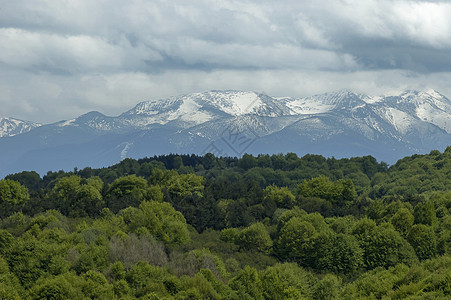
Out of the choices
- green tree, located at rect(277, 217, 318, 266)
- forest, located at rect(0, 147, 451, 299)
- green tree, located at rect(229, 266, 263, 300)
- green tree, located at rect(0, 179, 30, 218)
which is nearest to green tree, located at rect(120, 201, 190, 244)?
forest, located at rect(0, 147, 451, 299)

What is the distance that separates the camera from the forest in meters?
76.1

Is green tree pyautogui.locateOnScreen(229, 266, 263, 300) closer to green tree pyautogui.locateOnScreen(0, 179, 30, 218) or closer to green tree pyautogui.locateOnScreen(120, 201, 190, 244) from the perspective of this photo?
green tree pyautogui.locateOnScreen(120, 201, 190, 244)

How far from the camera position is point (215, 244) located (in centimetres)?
10594

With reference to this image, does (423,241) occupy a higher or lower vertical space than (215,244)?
higher

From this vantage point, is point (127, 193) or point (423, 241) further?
point (127, 193)

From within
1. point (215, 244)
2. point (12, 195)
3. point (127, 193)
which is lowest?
point (215, 244)

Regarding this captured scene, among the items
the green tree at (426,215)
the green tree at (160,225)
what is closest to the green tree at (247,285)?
the green tree at (160,225)

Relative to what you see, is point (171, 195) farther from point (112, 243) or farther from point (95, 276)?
point (95, 276)

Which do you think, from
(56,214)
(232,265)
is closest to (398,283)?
(232,265)

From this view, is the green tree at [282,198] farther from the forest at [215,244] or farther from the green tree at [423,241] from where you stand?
the green tree at [423,241]

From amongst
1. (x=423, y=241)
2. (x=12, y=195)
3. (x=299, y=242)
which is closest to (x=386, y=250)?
(x=423, y=241)

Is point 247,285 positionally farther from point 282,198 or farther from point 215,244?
point 282,198

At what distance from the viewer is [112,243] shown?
92.9m

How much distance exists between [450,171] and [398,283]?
412 ft
